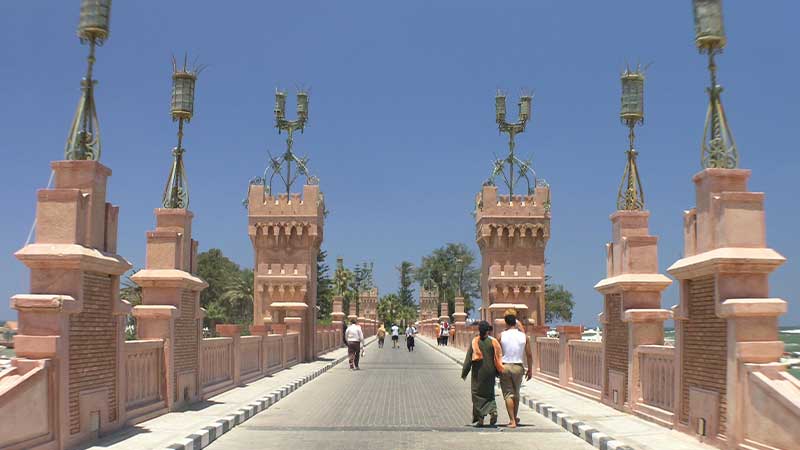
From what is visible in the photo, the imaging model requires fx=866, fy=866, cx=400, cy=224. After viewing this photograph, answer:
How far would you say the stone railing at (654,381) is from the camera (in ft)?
39.7

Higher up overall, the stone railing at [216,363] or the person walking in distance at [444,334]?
the stone railing at [216,363]

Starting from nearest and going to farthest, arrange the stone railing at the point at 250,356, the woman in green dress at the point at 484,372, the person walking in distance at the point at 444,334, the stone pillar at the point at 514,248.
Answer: the woman in green dress at the point at 484,372 < the stone railing at the point at 250,356 < the stone pillar at the point at 514,248 < the person walking in distance at the point at 444,334

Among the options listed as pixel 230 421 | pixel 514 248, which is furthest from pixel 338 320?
pixel 230 421

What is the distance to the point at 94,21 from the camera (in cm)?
1164

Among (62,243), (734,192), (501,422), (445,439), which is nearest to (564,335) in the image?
(501,422)

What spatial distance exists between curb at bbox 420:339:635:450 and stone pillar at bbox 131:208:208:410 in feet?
20.2

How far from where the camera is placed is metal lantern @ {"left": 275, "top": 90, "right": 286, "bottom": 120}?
36.4 metres

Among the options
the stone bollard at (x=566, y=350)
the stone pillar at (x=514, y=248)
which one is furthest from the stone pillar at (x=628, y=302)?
the stone pillar at (x=514, y=248)

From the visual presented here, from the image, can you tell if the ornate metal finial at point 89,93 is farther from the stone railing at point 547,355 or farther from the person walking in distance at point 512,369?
the stone railing at point 547,355

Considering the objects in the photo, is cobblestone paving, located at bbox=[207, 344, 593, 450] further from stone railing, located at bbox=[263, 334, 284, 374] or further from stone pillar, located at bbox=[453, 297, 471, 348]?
stone pillar, located at bbox=[453, 297, 471, 348]

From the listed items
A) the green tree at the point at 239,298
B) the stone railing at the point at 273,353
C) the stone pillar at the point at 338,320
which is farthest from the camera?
the green tree at the point at 239,298

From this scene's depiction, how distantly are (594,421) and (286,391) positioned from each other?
8.46 metres

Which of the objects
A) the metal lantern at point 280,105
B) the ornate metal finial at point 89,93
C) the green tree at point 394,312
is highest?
the metal lantern at point 280,105

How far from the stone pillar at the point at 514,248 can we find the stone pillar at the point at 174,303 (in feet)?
84.5
